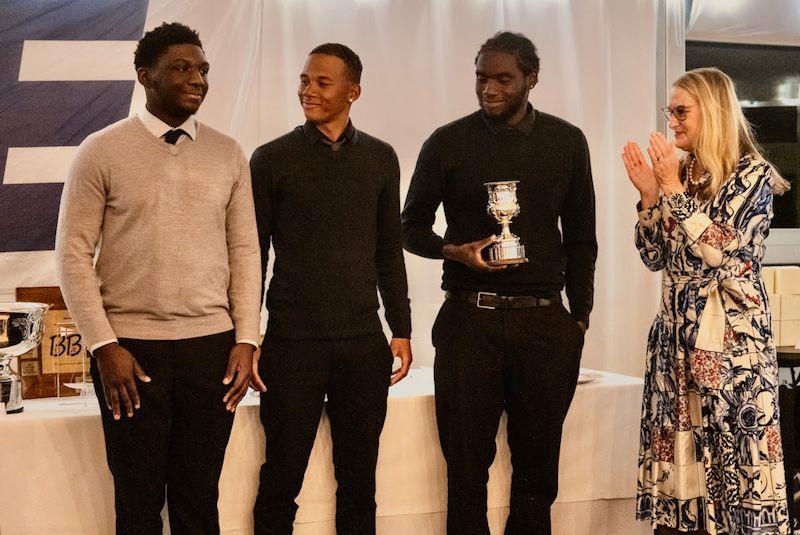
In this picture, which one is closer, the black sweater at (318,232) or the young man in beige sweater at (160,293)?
the young man in beige sweater at (160,293)

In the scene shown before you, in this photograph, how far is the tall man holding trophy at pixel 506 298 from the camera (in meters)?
2.72

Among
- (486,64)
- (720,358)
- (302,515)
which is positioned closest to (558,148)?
(486,64)

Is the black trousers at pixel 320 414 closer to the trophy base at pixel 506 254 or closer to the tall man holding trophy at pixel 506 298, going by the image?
the tall man holding trophy at pixel 506 298

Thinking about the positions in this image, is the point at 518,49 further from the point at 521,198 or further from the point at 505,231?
the point at 505,231

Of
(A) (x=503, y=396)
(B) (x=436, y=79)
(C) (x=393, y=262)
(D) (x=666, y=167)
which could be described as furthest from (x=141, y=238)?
(B) (x=436, y=79)

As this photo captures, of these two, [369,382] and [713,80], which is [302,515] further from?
[713,80]

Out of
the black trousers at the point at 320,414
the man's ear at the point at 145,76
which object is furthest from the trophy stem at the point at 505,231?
the man's ear at the point at 145,76

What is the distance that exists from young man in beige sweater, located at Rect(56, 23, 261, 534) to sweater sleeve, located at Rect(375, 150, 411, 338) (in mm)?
501

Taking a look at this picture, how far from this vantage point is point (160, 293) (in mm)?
2236

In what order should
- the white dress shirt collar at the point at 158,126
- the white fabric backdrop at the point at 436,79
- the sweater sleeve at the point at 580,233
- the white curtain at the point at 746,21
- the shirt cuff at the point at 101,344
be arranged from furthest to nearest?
the white curtain at the point at 746,21, the white fabric backdrop at the point at 436,79, the sweater sleeve at the point at 580,233, the white dress shirt collar at the point at 158,126, the shirt cuff at the point at 101,344

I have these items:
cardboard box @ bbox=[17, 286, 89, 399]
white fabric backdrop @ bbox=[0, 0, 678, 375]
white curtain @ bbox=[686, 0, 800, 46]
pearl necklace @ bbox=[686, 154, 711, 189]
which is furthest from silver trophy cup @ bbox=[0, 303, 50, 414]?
white curtain @ bbox=[686, 0, 800, 46]

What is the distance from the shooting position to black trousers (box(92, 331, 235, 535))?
2246 millimetres

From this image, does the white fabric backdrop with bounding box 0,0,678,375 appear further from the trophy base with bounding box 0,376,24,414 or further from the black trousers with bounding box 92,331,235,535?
the black trousers with bounding box 92,331,235,535

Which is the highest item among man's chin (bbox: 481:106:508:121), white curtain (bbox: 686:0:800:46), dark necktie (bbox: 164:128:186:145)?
white curtain (bbox: 686:0:800:46)
